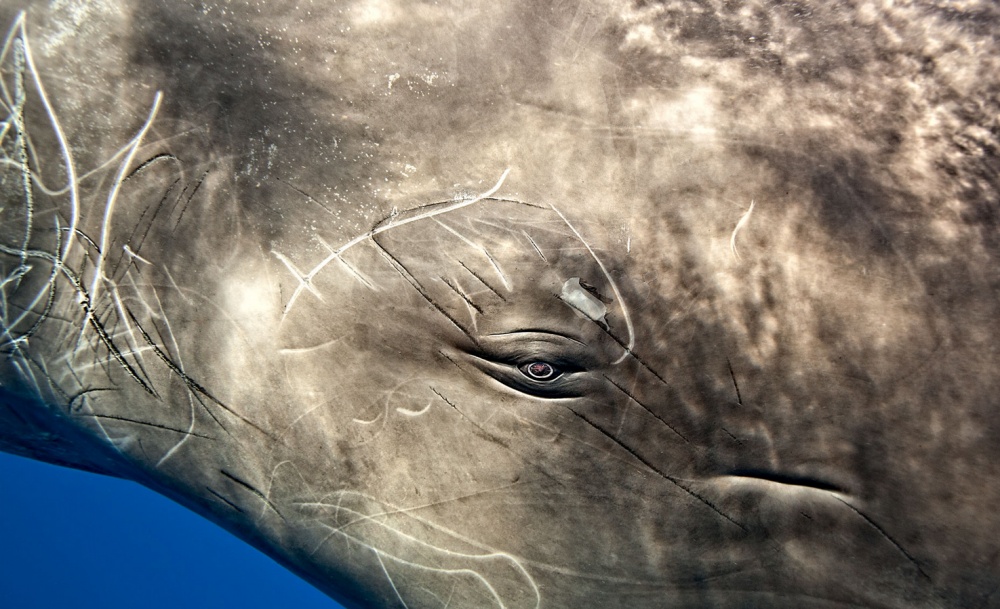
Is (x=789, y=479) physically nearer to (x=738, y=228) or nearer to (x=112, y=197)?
(x=738, y=228)

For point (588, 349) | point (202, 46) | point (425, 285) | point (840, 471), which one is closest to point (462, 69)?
point (425, 285)

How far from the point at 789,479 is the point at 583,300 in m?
0.93

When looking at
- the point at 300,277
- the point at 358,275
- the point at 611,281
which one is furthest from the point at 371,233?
the point at 611,281

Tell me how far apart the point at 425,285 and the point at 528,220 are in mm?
427

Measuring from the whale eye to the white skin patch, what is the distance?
0.23 metres

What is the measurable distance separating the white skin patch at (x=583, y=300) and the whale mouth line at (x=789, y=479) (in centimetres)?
72

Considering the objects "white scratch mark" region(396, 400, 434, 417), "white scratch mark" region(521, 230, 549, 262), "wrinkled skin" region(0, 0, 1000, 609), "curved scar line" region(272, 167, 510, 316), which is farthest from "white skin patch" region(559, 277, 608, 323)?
"white scratch mark" region(396, 400, 434, 417)

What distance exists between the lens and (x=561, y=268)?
2.20 m

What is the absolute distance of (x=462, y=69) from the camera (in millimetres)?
2203

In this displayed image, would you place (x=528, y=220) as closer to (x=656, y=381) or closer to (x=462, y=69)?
(x=462, y=69)

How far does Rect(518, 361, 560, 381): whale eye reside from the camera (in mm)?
2260

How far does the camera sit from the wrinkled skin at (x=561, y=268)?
2.06 meters

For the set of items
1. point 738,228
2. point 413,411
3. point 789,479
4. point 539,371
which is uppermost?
point 738,228

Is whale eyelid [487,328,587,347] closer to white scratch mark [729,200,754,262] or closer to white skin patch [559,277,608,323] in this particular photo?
white skin patch [559,277,608,323]
